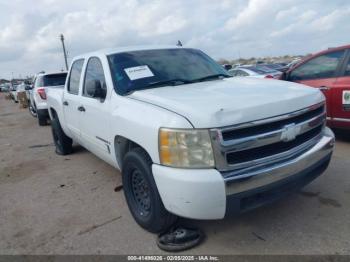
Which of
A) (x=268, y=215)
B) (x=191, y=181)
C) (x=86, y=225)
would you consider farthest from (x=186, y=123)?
(x=86, y=225)

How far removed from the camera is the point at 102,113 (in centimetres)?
385

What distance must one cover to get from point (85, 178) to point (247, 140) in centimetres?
324

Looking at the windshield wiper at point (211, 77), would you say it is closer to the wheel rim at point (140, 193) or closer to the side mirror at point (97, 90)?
the side mirror at point (97, 90)

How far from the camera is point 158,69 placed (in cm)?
398

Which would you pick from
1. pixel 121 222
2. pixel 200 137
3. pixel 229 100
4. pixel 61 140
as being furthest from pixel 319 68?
pixel 61 140

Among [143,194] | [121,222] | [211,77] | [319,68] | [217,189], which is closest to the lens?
[217,189]

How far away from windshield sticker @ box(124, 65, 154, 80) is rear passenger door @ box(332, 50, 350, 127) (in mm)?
3286

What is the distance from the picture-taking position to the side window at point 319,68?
5.72 meters

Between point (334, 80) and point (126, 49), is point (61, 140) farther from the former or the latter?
point (334, 80)

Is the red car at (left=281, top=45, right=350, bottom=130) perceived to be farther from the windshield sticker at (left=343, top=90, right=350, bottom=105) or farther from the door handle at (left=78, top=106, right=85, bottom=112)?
the door handle at (left=78, top=106, right=85, bottom=112)

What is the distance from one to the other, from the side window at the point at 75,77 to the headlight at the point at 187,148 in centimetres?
262

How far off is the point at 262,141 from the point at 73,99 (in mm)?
3109

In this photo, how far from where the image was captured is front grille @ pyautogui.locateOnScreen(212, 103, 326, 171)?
2619 mm

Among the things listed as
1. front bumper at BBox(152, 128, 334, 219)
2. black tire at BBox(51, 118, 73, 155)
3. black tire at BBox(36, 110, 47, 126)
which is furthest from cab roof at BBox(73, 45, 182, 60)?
black tire at BBox(36, 110, 47, 126)
